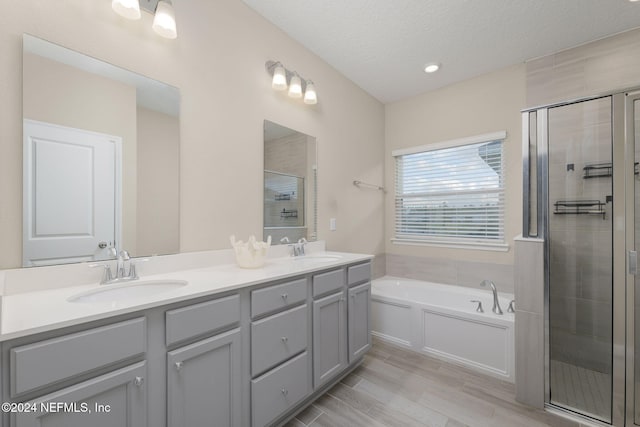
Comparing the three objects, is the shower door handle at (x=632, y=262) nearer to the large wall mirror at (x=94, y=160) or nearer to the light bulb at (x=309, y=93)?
the light bulb at (x=309, y=93)

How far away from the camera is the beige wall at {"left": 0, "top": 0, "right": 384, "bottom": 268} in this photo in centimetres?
112

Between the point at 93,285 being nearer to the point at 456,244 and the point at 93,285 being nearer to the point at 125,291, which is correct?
the point at 125,291

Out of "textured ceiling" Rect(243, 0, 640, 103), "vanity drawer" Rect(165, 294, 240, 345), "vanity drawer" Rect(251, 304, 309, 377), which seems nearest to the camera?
"vanity drawer" Rect(165, 294, 240, 345)

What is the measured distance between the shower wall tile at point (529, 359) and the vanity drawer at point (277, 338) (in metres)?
1.49

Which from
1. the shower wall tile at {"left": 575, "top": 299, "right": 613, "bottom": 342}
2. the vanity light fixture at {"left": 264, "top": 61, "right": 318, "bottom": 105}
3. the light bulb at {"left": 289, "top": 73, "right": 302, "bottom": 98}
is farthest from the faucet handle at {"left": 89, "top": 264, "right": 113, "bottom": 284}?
the shower wall tile at {"left": 575, "top": 299, "right": 613, "bottom": 342}

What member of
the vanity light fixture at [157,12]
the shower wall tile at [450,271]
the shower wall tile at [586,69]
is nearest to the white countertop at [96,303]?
the vanity light fixture at [157,12]

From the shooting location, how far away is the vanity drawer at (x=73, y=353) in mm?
763

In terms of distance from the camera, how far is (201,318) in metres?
1.16

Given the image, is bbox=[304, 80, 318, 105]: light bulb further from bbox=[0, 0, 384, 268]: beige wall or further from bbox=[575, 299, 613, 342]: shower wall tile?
bbox=[575, 299, 613, 342]: shower wall tile

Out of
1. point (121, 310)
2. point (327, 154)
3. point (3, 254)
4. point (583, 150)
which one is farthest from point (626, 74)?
point (3, 254)

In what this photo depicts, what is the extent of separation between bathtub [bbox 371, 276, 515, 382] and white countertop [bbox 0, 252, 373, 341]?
4.57ft

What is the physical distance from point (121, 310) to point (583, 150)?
2780 mm

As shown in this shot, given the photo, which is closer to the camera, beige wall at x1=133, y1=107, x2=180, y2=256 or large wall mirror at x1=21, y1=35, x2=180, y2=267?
large wall mirror at x1=21, y1=35, x2=180, y2=267

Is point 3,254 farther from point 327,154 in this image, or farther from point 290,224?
point 327,154
